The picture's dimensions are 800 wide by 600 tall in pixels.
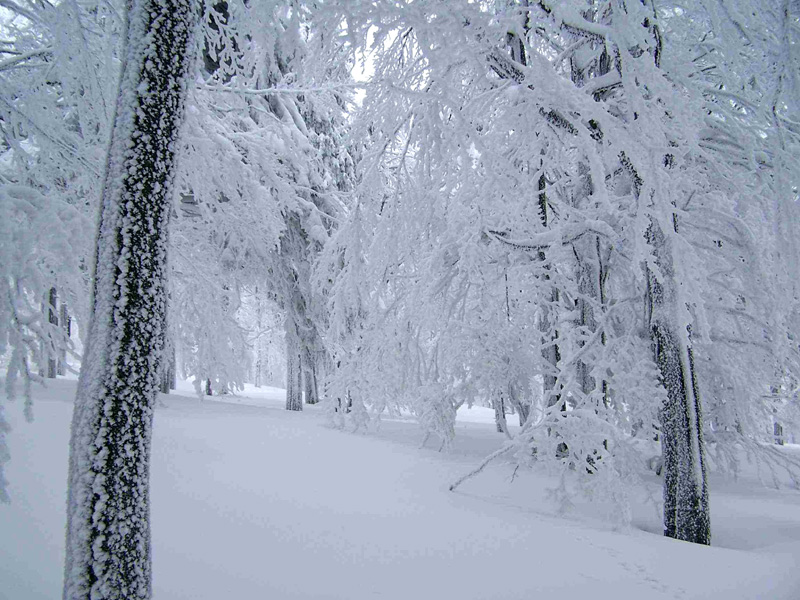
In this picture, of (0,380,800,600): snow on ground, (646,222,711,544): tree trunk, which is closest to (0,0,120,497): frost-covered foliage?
(0,380,800,600): snow on ground

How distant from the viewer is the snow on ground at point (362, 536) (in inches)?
123

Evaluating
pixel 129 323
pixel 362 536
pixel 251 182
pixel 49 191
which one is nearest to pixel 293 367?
pixel 251 182

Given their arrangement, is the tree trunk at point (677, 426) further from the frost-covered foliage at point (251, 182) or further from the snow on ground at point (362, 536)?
the frost-covered foliage at point (251, 182)

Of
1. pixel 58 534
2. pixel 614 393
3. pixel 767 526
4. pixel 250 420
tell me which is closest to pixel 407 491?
pixel 614 393

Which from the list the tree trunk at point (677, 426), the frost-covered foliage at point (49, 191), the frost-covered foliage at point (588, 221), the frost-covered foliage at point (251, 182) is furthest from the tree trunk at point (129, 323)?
the tree trunk at point (677, 426)

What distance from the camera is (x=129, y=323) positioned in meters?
2.40

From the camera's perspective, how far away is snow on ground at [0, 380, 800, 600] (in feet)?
10.2

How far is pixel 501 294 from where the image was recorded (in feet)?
22.1

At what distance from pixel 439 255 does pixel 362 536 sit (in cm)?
381

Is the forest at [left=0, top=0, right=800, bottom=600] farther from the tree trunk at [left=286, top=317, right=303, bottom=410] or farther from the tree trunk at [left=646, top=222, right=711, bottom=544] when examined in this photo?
the tree trunk at [left=286, top=317, right=303, bottom=410]

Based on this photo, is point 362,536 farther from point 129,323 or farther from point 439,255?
point 439,255

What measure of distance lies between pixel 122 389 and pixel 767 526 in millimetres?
6817

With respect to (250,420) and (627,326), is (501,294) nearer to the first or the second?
(627,326)

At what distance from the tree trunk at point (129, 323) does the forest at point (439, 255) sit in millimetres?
14
